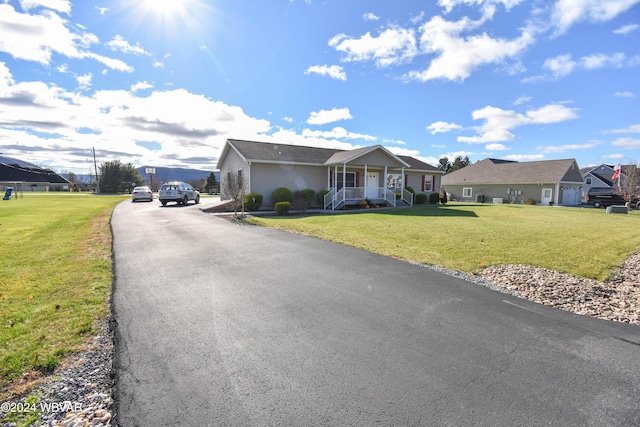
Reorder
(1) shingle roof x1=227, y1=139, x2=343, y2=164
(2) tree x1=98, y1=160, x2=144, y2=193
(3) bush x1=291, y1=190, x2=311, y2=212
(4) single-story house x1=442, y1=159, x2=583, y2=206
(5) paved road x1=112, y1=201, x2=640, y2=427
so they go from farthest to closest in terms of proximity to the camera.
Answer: (2) tree x1=98, y1=160, x2=144, y2=193 → (4) single-story house x1=442, y1=159, x2=583, y2=206 → (1) shingle roof x1=227, y1=139, x2=343, y2=164 → (3) bush x1=291, y1=190, x2=311, y2=212 → (5) paved road x1=112, y1=201, x2=640, y2=427

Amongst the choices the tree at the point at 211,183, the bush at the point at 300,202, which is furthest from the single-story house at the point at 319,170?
the tree at the point at 211,183

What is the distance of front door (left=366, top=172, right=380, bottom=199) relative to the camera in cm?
2186

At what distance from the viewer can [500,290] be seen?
5.20 meters

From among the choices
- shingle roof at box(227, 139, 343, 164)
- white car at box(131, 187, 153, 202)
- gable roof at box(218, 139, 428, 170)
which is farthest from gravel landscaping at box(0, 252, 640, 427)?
white car at box(131, 187, 153, 202)

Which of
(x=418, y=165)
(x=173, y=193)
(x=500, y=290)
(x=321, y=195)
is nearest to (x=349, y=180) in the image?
(x=321, y=195)

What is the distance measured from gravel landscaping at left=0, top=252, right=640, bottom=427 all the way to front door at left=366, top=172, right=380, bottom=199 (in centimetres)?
1482

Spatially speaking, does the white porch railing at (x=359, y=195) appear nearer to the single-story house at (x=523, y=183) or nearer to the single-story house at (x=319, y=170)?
the single-story house at (x=319, y=170)

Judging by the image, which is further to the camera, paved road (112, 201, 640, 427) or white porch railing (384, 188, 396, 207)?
white porch railing (384, 188, 396, 207)

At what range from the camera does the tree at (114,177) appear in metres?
52.3

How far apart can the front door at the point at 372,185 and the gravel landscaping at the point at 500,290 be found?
48.6 ft

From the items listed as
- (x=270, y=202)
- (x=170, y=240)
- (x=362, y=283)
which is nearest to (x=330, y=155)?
(x=270, y=202)

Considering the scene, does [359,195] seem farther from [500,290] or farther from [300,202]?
[500,290]

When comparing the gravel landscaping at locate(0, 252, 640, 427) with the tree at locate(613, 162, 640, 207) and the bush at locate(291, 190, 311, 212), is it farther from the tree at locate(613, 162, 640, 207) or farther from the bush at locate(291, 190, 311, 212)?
the tree at locate(613, 162, 640, 207)

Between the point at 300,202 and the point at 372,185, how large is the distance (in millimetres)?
7156
